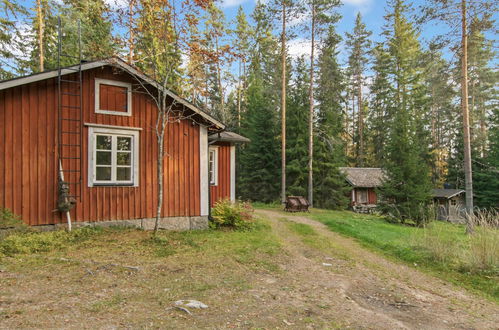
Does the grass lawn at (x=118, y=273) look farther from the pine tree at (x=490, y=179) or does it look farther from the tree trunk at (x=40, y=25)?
the pine tree at (x=490, y=179)

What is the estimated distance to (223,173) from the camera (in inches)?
565

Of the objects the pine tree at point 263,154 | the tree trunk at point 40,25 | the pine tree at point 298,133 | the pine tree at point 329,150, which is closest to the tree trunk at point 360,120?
the pine tree at point 329,150

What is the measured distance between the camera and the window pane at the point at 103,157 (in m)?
9.54

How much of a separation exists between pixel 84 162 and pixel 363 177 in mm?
26100

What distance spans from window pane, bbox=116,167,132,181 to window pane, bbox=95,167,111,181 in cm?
26

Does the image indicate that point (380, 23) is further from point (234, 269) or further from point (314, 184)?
point (234, 269)

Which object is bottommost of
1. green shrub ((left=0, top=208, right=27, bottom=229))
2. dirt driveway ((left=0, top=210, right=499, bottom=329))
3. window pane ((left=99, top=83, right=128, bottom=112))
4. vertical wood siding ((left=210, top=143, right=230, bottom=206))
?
dirt driveway ((left=0, top=210, right=499, bottom=329))

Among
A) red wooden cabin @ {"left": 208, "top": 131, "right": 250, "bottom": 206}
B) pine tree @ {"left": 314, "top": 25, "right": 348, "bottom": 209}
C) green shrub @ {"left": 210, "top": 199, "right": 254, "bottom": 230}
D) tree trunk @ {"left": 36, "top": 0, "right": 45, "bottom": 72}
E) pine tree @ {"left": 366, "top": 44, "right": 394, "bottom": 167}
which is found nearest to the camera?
green shrub @ {"left": 210, "top": 199, "right": 254, "bottom": 230}

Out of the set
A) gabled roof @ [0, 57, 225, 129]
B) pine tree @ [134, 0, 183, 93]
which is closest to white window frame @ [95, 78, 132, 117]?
gabled roof @ [0, 57, 225, 129]

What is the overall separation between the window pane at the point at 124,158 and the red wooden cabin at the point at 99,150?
3 cm

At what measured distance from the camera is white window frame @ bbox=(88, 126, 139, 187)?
367 inches

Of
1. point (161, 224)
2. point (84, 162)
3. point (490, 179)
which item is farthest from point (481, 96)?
point (84, 162)

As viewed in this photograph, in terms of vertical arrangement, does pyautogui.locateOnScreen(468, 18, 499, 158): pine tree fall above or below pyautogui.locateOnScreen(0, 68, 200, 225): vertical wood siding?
above

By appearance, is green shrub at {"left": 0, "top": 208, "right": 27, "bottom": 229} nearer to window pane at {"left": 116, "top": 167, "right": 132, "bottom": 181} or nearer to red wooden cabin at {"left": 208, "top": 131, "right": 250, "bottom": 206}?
window pane at {"left": 116, "top": 167, "right": 132, "bottom": 181}
